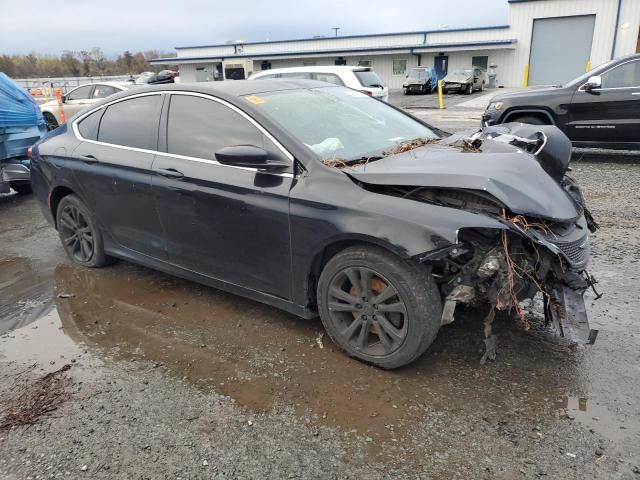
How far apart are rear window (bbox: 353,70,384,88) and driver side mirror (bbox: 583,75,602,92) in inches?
279

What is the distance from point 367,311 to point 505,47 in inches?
1447

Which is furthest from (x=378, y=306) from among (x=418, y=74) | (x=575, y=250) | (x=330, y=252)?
(x=418, y=74)

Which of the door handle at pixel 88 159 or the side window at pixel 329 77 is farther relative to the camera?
the side window at pixel 329 77

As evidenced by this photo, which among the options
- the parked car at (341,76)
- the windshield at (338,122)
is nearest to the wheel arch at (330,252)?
the windshield at (338,122)

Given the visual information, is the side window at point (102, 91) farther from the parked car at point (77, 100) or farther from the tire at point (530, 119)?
the tire at point (530, 119)

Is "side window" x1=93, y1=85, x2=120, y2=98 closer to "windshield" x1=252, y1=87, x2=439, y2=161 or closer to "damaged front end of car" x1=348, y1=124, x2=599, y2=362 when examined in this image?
"windshield" x1=252, y1=87, x2=439, y2=161

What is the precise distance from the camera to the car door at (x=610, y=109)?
8.19m

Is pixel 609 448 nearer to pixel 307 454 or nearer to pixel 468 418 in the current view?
pixel 468 418

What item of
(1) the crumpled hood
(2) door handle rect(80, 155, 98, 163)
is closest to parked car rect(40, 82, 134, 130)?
(2) door handle rect(80, 155, 98, 163)

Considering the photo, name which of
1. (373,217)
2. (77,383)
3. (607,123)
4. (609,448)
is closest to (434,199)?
(373,217)

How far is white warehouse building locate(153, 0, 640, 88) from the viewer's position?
31516mm

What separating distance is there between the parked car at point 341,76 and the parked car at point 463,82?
17.0 m

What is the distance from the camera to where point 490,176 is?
9.44 ft

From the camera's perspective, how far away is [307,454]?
8.29 ft
